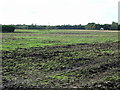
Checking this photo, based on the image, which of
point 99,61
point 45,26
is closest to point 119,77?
point 99,61

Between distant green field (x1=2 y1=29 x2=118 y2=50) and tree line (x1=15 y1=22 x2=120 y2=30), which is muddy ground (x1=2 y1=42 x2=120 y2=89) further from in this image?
tree line (x1=15 y1=22 x2=120 y2=30)

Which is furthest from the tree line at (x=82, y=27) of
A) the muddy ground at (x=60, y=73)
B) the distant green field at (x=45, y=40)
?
the muddy ground at (x=60, y=73)

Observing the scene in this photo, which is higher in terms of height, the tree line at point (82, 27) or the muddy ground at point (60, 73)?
the tree line at point (82, 27)

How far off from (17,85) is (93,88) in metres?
3.01

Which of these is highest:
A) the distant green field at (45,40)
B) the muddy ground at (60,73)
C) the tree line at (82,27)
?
the tree line at (82,27)

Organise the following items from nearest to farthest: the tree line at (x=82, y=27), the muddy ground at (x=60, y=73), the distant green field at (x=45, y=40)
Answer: the muddy ground at (x=60, y=73)
the distant green field at (x=45, y=40)
the tree line at (x=82, y=27)

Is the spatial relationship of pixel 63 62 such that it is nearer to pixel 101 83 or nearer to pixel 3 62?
pixel 3 62

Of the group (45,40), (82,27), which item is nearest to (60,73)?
(45,40)

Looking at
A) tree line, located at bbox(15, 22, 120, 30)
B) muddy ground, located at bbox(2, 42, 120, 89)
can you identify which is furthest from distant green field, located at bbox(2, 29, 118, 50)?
tree line, located at bbox(15, 22, 120, 30)

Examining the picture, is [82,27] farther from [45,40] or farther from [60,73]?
[60,73]

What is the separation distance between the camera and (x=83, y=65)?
41.7ft

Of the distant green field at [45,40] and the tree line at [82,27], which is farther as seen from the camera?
the tree line at [82,27]

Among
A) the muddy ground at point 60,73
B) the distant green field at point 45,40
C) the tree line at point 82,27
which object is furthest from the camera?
the tree line at point 82,27

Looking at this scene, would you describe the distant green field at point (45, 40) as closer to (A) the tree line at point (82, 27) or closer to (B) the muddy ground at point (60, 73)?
(B) the muddy ground at point (60, 73)
